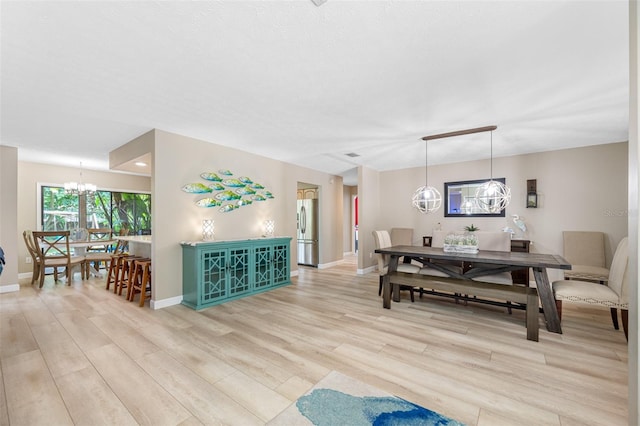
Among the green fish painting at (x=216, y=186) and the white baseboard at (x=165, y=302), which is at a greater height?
the green fish painting at (x=216, y=186)

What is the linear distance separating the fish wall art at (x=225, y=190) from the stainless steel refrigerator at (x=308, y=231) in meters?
1.90

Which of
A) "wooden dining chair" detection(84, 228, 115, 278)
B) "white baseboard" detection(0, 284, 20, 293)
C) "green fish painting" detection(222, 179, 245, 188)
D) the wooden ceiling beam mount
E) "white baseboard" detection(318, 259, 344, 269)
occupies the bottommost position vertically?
"white baseboard" detection(318, 259, 344, 269)

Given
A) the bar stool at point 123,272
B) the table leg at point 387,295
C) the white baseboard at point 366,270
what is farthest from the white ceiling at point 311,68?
the white baseboard at point 366,270

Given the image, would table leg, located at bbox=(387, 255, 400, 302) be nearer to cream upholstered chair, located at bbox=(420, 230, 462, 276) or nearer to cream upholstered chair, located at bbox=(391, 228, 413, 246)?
cream upholstered chair, located at bbox=(420, 230, 462, 276)

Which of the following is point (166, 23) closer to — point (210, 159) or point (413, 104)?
point (413, 104)

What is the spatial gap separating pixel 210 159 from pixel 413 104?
3.07m

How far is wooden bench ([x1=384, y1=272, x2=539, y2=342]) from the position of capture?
2.58m

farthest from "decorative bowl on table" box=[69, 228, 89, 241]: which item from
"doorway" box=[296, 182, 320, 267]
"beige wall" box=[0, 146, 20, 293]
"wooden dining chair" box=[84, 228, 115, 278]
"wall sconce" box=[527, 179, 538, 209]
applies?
"wall sconce" box=[527, 179, 538, 209]

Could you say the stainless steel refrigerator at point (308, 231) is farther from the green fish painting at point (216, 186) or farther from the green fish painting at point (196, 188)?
the green fish painting at point (196, 188)

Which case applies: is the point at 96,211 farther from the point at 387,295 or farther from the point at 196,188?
the point at 387,295

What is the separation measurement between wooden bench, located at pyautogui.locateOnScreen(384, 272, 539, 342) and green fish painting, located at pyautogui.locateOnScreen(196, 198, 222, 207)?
9.32ft

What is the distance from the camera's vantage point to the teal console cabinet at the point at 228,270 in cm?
355

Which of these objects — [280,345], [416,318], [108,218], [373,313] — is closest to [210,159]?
[280,345]

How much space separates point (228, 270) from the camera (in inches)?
153
